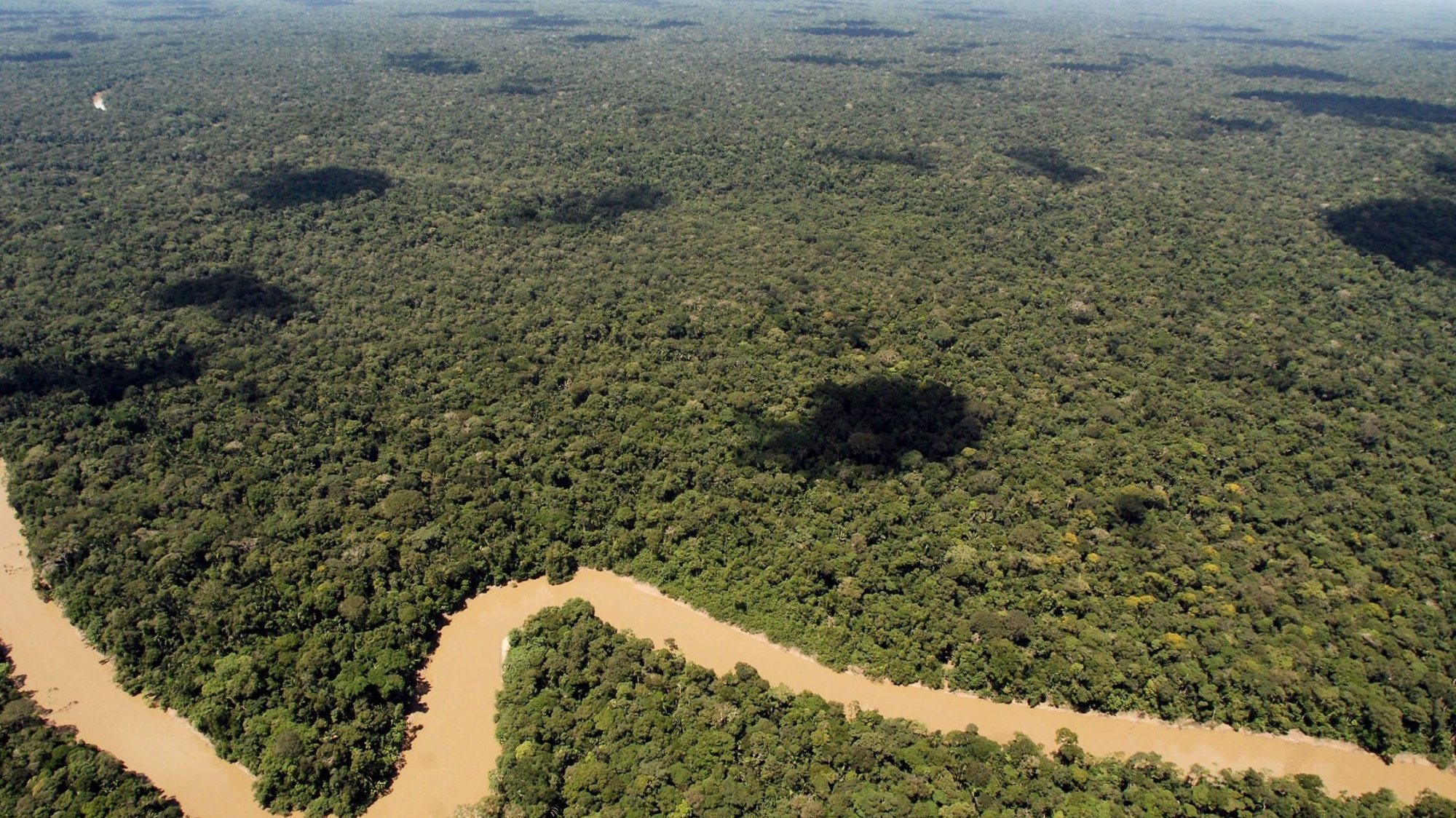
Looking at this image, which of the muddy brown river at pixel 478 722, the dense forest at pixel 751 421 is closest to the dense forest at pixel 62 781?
the muddy brown river at pixel 478 722

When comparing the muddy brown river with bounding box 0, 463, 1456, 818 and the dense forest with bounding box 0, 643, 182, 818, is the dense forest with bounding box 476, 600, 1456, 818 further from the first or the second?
the dense forest with bounding box 0, 643, 182, 818

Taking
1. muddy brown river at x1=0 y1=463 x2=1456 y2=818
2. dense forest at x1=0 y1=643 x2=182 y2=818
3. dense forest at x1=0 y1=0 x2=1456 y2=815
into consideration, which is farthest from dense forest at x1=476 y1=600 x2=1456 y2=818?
dense forest at x1=0 y1=643 x2=182 y2=818

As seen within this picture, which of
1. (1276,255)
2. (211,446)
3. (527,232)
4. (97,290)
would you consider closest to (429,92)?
(527,232)

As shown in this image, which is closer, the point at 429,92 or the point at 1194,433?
the point at 1194,433

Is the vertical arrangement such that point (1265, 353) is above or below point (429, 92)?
below

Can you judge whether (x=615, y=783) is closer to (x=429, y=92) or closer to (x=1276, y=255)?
(x=1276, y=255)

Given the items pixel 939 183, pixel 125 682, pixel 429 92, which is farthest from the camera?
pixel 429 92

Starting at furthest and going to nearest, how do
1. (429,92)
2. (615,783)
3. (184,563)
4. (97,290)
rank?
(429,92) < (97,290) < (184,563) < (615,783)

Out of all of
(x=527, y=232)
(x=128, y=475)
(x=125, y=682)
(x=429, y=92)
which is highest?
(x=429, y=92)
